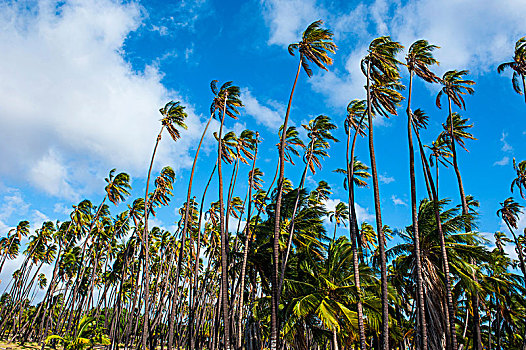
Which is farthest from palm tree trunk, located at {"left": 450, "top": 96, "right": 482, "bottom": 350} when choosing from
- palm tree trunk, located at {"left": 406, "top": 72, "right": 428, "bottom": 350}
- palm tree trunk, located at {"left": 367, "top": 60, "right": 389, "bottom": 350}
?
palm tree trunk, located at {"left": 367, "top": 60, "right": 389, "bottom": 350}

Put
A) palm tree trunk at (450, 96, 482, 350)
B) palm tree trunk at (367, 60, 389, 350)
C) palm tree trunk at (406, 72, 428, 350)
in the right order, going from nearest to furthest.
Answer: palm tree trunk at (367, 60, 389, 350) → palm tree trunk at (406, 72, 428, 350) → palm tree trunk at (450, 96, 482, 350)

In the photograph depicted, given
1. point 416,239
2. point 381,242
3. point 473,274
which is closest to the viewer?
point 381,242

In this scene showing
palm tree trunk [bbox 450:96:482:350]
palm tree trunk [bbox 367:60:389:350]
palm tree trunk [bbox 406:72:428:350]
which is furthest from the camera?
palm tree trunk [bbox 450:96:482:350]

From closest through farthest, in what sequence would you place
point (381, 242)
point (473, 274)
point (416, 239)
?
point (381, 242) < point (416, 239) < point (473, 274)

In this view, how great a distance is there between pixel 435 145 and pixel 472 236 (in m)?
8.21

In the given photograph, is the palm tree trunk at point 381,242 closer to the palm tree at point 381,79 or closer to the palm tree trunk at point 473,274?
the palm tree at point 381,79

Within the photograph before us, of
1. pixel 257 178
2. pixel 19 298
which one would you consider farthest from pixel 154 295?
pixel 257 178

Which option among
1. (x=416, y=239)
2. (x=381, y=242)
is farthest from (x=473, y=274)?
(x=381, y=242)

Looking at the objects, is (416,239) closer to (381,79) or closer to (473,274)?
(473,274)

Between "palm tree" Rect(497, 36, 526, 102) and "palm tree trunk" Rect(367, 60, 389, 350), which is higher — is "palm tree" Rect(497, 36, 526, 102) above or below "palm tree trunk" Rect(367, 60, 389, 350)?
above

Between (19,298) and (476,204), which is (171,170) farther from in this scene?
(19,298)

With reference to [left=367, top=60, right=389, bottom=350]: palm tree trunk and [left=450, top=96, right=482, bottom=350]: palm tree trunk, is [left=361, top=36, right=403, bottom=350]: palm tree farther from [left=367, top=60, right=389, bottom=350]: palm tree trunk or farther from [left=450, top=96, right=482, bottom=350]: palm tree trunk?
[left=450, top=96, right=482, bottom=350]: palm tree trunk

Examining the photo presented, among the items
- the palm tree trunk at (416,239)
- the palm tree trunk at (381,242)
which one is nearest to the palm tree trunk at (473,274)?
the palm tree trunk at (416,239)

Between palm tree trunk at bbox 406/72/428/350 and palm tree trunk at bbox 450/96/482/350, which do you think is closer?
palm tree trunk at bbox 406/72/428/350
